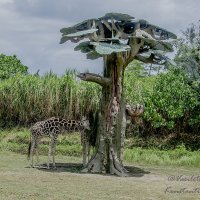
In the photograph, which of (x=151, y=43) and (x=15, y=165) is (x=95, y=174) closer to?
(x=15, y=165)

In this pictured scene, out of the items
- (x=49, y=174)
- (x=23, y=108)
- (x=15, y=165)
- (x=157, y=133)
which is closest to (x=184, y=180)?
(x=49, y=174)

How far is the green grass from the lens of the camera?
47.6 feet

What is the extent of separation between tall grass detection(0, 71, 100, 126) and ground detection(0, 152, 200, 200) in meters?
7.69

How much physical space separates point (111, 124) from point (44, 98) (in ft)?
31.3

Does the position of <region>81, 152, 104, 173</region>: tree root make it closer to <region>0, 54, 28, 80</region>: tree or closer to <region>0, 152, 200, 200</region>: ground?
<region>0, 152, 200, 200</region>: ground

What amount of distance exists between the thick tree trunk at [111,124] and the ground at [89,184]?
48 centimetres

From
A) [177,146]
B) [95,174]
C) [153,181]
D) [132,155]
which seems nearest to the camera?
[153,181]

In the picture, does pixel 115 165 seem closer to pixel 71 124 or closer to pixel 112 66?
pixel 71 124

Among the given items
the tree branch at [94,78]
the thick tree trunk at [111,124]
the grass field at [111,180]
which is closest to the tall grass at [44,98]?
the grass field at [111,180]

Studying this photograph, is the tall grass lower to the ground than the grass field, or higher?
higher

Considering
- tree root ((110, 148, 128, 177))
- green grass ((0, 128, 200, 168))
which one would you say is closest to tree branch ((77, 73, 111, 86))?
tree root ((110, 148, 128, 177))

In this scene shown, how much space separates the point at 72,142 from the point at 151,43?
7819 millimetres

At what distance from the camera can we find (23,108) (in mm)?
21250

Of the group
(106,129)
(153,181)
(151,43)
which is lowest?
(153,181)
